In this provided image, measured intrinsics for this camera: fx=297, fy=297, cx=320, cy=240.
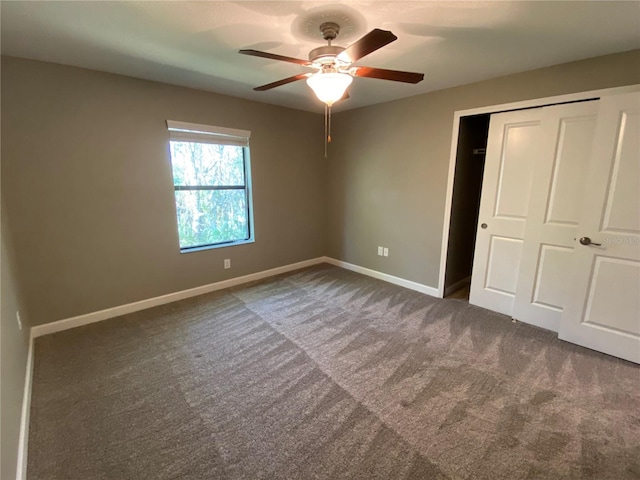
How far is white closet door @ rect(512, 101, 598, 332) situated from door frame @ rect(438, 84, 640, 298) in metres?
0.06

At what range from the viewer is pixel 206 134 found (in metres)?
3.45

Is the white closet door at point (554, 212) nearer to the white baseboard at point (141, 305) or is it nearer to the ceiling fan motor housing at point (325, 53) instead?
the ceiling fan motor housing at point (325, 53)

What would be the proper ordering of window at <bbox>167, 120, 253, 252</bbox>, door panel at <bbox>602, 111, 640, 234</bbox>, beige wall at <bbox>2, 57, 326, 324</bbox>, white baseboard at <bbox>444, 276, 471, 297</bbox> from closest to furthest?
door panel at <bbox>602, 111, 640, 234</bbox>, beige wall at <bbox>2, 57, 326, 324</bbox>, window at <bbox>167, 120, 253, 252</bbox>, white baseboard at <bbox>444, 276, 471, 297</bbox>

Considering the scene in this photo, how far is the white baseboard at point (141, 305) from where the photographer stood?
9.09ft

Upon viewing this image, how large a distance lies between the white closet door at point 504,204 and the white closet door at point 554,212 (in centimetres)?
10

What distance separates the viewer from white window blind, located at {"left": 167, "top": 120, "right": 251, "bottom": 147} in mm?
3203

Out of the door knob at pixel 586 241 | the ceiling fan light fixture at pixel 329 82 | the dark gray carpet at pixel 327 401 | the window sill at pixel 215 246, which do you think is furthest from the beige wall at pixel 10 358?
the door knob at pixel 586 241

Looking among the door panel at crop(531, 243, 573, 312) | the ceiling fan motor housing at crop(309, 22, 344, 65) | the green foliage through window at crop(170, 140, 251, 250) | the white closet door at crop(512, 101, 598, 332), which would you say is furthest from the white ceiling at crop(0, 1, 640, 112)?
the door panel at crop(531, 243, 573, 312)

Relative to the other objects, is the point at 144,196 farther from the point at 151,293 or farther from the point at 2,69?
the point at 2,69

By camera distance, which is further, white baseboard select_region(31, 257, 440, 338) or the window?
the window

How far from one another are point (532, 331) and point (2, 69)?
16.5ft

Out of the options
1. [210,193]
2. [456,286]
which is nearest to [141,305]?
[210,193]

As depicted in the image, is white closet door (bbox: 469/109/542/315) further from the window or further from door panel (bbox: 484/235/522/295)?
the window

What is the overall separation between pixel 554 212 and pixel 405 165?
Answer: 5.31 ft
